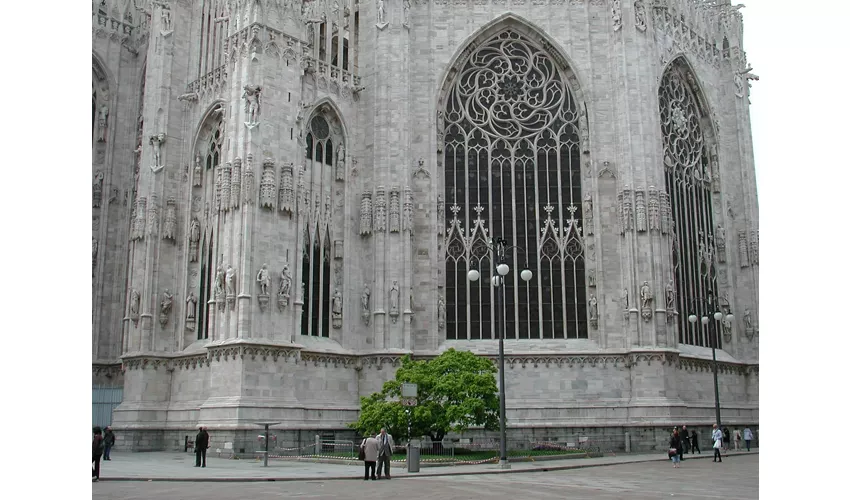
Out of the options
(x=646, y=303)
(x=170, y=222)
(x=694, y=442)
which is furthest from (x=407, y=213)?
(x=694, y=442)

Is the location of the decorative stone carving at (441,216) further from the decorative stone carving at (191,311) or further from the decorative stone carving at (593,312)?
the decorative stone carving at (191,311)

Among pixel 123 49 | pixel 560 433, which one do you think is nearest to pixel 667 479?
pixel 560 433

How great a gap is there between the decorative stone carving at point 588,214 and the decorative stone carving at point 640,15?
9.15 metres

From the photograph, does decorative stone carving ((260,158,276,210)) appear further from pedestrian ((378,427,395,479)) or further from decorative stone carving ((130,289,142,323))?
pedestrian ((378,427,395,479))

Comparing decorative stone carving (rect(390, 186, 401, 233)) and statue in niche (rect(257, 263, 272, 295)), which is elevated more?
decorative stone carving (rect(390, 186, 401, 233))

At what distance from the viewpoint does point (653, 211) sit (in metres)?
39.9

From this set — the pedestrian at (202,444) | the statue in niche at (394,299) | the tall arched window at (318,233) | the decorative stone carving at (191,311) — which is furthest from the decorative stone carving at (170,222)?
the pedestrian at (202,444)

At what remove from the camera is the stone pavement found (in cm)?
1800

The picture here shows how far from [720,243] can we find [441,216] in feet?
55.6

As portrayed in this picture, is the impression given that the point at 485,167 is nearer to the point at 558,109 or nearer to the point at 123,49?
the point at 558,109

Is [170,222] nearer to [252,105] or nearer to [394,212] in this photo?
[252,105]

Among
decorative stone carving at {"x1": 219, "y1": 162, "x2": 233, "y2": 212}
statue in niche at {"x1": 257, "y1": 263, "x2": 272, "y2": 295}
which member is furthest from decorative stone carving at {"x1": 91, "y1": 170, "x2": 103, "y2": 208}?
statue in niche at {"x1": 257, "y1": 263, "x2": 272, "y2": 295}

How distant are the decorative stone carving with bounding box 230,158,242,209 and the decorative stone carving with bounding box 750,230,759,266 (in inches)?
1133

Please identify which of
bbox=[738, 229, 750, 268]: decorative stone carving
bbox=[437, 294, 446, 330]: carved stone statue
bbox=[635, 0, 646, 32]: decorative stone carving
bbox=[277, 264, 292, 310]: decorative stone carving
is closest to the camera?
bbox=[277, 264, 292, 310]: decorative stone carving
